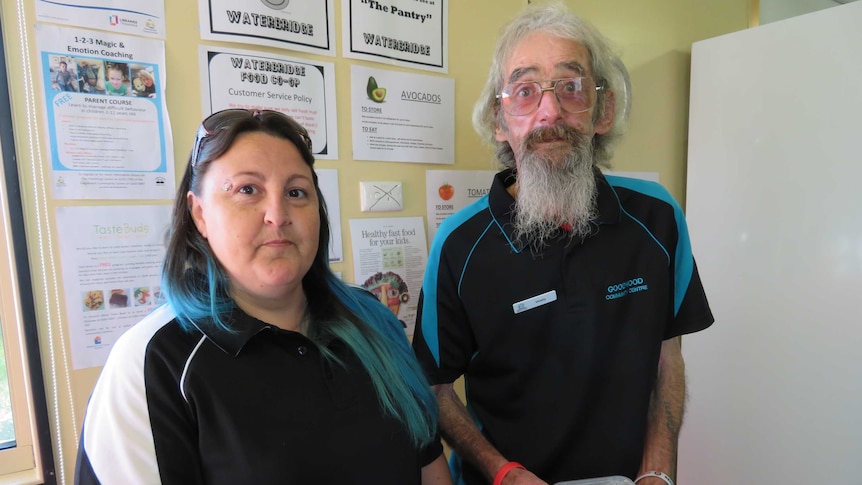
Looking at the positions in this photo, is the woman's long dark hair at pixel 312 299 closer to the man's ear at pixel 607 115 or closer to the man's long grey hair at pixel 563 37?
the man's long grey hair at pixel 563 37

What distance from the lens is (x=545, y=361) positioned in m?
1.05

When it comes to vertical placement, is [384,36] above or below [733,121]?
above

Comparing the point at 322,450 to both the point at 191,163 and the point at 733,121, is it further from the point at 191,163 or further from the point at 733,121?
the point at 733,121

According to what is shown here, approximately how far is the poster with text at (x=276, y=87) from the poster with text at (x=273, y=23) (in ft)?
0.12

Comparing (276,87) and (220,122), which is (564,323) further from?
(276,87)

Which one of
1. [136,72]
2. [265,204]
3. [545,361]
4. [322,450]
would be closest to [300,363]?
[322,450]

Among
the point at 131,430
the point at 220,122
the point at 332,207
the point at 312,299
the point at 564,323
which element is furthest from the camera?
the point at 332,207

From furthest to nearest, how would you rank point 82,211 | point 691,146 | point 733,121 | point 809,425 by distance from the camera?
point 691,146 < point 733,121 < point 809,425 < point 82,211

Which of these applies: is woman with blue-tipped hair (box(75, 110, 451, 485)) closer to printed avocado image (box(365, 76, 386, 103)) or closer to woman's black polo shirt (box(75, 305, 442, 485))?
woman's black polo shirt (box(75, 305, 442, 485))

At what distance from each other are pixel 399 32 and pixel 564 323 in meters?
0.95

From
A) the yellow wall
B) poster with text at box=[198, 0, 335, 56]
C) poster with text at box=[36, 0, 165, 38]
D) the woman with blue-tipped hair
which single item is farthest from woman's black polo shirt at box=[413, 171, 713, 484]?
poster with text at box=[36, 0, 165, 38]

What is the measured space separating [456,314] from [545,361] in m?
0.24

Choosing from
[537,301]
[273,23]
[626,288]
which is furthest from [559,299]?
[273,23]

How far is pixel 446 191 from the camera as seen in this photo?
4.74ft
